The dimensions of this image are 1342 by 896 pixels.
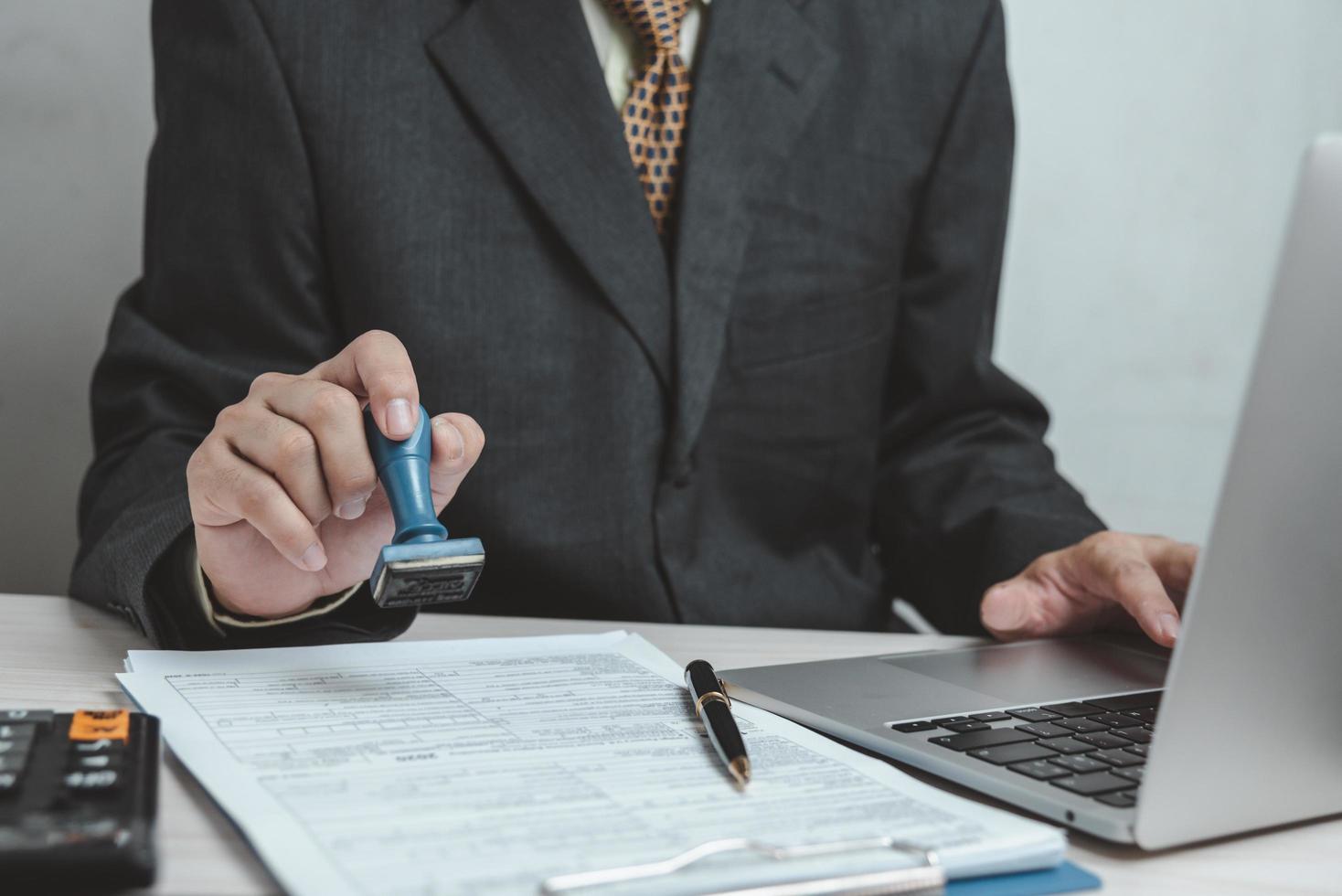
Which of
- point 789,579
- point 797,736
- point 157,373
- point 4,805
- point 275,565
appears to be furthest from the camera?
point 789,579

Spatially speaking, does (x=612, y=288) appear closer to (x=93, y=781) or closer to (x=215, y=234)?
(x=215, y=234)

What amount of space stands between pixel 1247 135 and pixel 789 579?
1.05 metres

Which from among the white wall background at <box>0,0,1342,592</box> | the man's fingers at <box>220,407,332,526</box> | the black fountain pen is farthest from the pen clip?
the white wall background at <box>0,0,1342,592</box>

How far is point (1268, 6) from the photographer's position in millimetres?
1625

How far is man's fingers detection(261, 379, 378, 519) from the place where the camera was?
0.58 m

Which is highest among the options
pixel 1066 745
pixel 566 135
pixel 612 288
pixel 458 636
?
pixel 566 135

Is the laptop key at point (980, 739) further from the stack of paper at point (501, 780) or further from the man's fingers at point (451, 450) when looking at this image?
the man's fingers at point (451, 450)

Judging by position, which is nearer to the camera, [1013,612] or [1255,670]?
[1255,670]

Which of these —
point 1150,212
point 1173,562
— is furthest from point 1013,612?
point 1150,212

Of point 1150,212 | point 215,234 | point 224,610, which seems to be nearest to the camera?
point 224,610

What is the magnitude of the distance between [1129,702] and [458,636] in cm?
41

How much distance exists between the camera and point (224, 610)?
27.5 inches

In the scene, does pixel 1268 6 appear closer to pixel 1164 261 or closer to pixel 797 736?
pixel 1164 261

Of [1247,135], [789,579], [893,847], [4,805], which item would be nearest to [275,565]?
[4,805]
